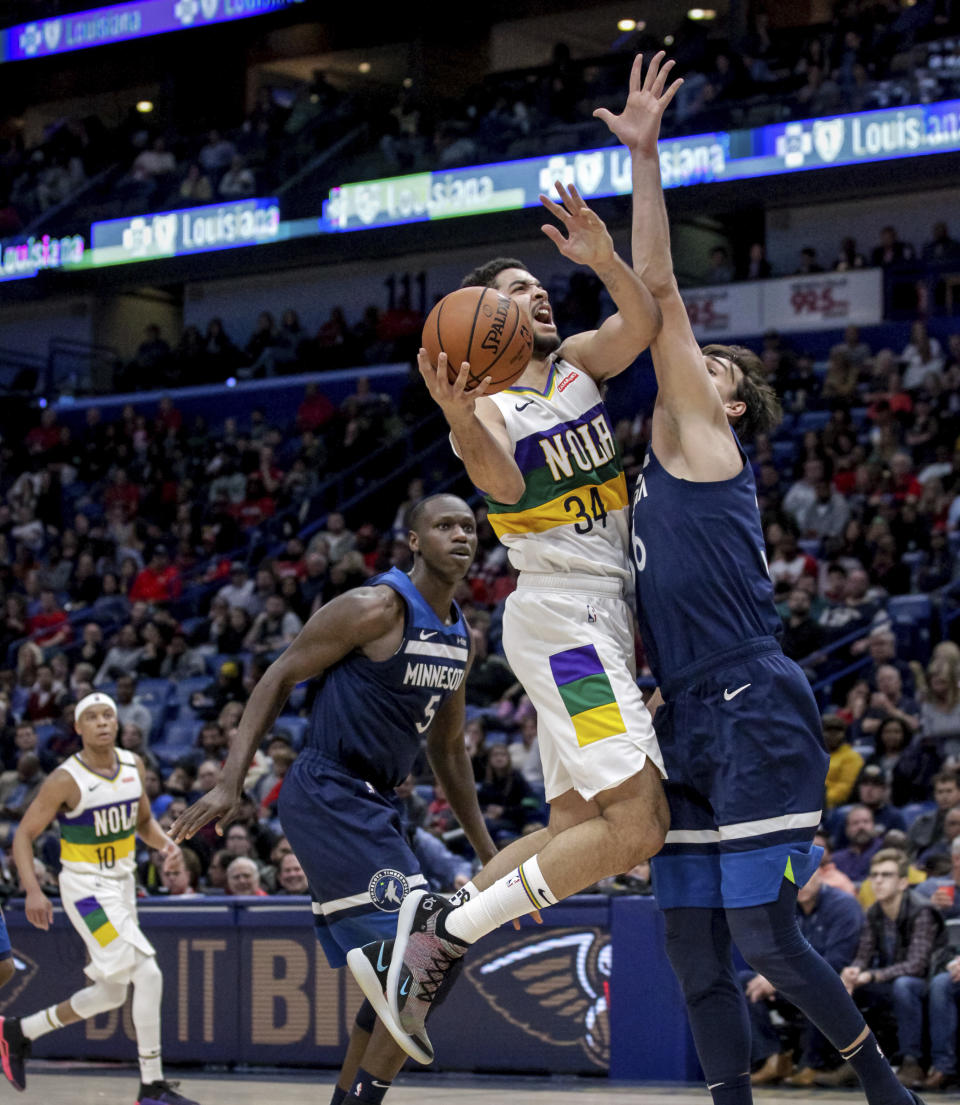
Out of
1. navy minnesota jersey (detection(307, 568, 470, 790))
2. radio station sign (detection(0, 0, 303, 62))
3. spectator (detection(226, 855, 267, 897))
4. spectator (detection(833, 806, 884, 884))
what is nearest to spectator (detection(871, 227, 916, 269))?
radio station sign (detection(0, 0, 303, 62))

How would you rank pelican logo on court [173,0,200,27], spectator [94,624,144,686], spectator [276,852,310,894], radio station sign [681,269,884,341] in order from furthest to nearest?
pelican logo on court [173,0,200,27] → radio station sign [681,269,884,341] → spectator [94,624,144,686] → spectator [276,852,310,894]

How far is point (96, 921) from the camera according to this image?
8.52m

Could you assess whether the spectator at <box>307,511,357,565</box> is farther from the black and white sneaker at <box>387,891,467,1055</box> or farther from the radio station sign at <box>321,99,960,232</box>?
the black and white sneaker at <box>387,891,467,1055</box>

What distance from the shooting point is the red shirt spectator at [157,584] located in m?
18.5

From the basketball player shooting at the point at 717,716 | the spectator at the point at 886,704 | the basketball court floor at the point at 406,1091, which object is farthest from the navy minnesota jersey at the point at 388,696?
the spectator at the point at 886,704

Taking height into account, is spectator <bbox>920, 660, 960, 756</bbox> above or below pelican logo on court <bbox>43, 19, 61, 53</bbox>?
below

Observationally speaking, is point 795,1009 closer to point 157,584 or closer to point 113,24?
point 157,584

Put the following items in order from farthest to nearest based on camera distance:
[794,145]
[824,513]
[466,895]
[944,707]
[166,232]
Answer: [166,232]
[794,145]
[824,513]
[944,707]
[466,895]

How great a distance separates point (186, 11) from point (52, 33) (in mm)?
2527

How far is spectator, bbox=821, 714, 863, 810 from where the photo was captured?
34.6 ft

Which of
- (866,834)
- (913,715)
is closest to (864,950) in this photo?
(866,834)

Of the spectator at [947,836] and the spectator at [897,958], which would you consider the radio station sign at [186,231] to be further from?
the spectator at [897,958]

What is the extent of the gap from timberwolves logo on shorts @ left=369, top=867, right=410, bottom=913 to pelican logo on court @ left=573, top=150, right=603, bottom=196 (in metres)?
12.9

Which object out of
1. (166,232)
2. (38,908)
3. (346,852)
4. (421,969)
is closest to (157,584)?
(166,232)
